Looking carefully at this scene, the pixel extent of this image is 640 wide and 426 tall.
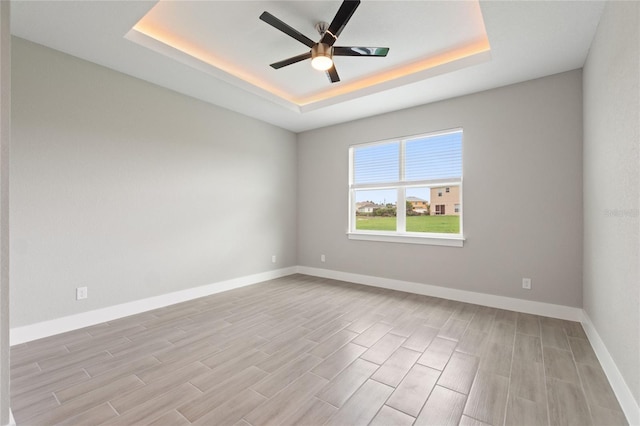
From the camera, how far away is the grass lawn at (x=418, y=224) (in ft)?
13.0

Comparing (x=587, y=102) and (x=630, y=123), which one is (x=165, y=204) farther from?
(x=587, y=102)

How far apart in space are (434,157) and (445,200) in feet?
2.13

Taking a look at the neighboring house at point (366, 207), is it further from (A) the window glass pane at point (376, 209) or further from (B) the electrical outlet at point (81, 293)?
(B) the electrical outlet at point (81, 293)

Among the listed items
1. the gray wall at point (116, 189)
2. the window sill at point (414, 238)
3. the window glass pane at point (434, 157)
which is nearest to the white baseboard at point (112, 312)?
the gray wall at point (116, 189)

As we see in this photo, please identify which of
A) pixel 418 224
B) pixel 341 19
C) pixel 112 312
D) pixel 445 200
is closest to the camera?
pixel 341 19

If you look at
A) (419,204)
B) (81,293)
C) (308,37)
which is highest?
(308,37)

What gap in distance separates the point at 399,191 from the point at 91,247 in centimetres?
402

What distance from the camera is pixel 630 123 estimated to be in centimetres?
167

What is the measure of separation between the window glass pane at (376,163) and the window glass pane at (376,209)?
0.21 m

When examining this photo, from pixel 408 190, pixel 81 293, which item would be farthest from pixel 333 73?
pixel 81 293

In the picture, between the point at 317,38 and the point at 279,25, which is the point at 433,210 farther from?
the point at 279,25

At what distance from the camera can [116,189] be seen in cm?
315

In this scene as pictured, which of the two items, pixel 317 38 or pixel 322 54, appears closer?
pixel 322 54

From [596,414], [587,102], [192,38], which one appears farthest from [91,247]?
[587,102]
